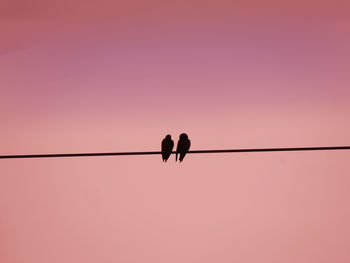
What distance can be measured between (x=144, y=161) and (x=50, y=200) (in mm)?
885

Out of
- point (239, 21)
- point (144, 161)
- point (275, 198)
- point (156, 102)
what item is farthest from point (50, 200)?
point (239, 21)

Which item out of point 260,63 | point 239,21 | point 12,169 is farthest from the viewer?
point 12,169

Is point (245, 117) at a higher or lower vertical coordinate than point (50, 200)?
higher

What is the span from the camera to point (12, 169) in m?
4.02

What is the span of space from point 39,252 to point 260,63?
2.48 m

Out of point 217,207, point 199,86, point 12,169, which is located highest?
point 199,86

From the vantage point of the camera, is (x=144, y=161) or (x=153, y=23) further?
(x=144, y=161)

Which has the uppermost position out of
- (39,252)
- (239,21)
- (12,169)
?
(239,21)

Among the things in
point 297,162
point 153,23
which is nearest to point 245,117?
point 297,162

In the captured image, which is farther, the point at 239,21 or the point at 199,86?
the point at 199,86

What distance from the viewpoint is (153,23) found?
129 inches

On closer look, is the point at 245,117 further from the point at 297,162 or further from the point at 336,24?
the point at 336,24

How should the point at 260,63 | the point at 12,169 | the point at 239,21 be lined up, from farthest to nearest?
the point at 12,169 → the point at 260,63 → the point at 239,21

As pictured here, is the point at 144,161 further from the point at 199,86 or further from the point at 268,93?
the point at 268,93
